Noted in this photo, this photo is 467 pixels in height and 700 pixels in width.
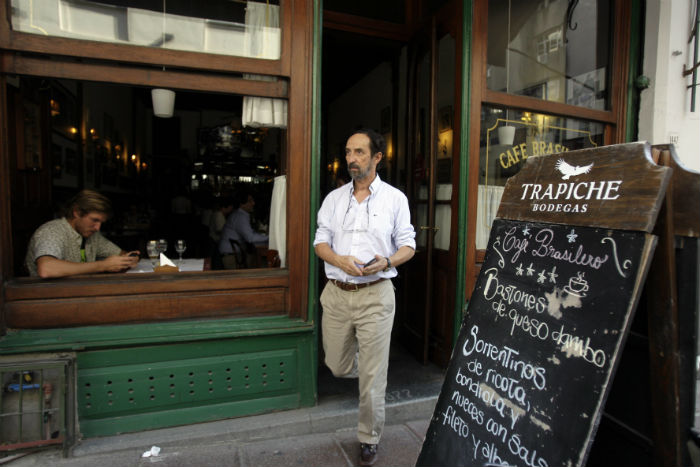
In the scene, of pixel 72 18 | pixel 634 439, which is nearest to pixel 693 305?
pixel 634 439

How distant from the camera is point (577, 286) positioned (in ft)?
5.37

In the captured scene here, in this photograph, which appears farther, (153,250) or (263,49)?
(153,250)

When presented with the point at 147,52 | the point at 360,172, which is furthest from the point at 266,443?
the point at 147,52

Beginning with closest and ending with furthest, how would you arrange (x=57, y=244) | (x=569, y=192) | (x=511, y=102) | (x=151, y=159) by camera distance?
(x=569, y=192), (x=57, y=244), (x=511, y=102), (x=151, y=159)

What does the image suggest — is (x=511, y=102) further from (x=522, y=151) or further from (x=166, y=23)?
(x=166, y=23)

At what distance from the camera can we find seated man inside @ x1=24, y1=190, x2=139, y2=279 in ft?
9.06

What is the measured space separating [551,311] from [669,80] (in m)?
3.86

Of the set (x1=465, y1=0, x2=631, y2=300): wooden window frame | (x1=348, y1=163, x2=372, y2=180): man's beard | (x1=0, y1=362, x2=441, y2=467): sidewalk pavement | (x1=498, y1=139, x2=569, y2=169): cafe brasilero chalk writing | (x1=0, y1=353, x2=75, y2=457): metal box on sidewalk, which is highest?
(x1=465, y1=0, x2=631, y2=300): wooden window frame

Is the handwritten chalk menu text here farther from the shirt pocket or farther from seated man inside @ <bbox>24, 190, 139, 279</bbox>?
seated man inside @ <bbox>24, 190, 139, 279</bbox>

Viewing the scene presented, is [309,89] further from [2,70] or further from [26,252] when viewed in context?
[26,252]

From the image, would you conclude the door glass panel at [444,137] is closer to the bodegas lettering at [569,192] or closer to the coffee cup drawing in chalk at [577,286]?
the bodegas lettering at [569,192]

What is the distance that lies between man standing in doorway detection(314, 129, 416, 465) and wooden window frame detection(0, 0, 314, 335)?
1.55ft

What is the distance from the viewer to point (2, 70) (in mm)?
2570

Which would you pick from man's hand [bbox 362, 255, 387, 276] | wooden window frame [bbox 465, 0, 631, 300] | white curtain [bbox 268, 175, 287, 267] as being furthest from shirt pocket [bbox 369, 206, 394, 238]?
wooden window frame [bbox 465, 0, 631, 300]
